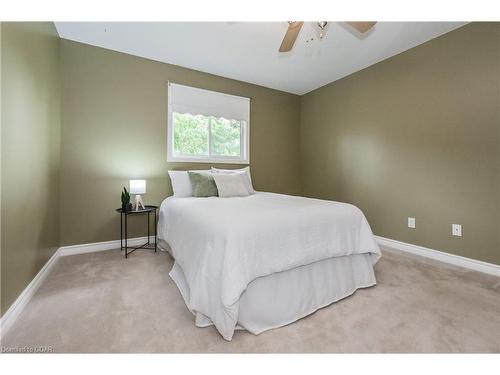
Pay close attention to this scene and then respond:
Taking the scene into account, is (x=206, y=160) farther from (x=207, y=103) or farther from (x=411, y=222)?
(x=411, y=222)

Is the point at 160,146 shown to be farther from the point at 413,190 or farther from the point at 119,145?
the point at 413,190

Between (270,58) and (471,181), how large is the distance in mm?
2611

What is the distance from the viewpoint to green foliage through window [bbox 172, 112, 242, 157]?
3287mm

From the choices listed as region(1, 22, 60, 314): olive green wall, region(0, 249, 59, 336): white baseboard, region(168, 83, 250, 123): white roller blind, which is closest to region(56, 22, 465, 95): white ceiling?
region(168, 83, 250, 123): white roller blind

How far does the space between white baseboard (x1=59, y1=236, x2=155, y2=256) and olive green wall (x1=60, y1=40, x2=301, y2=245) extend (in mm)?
57

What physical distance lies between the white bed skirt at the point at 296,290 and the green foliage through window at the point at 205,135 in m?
1.93

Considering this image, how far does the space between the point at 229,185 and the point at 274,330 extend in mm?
1693

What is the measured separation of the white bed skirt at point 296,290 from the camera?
4.55ft

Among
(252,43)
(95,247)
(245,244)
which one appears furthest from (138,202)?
(252,43)

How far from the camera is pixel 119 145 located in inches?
112

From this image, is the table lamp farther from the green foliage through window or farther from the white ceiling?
the white ceiling

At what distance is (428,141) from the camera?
8.51ft

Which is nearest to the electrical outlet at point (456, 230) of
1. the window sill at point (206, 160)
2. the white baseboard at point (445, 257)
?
the white baseboard at point (445, 257)
